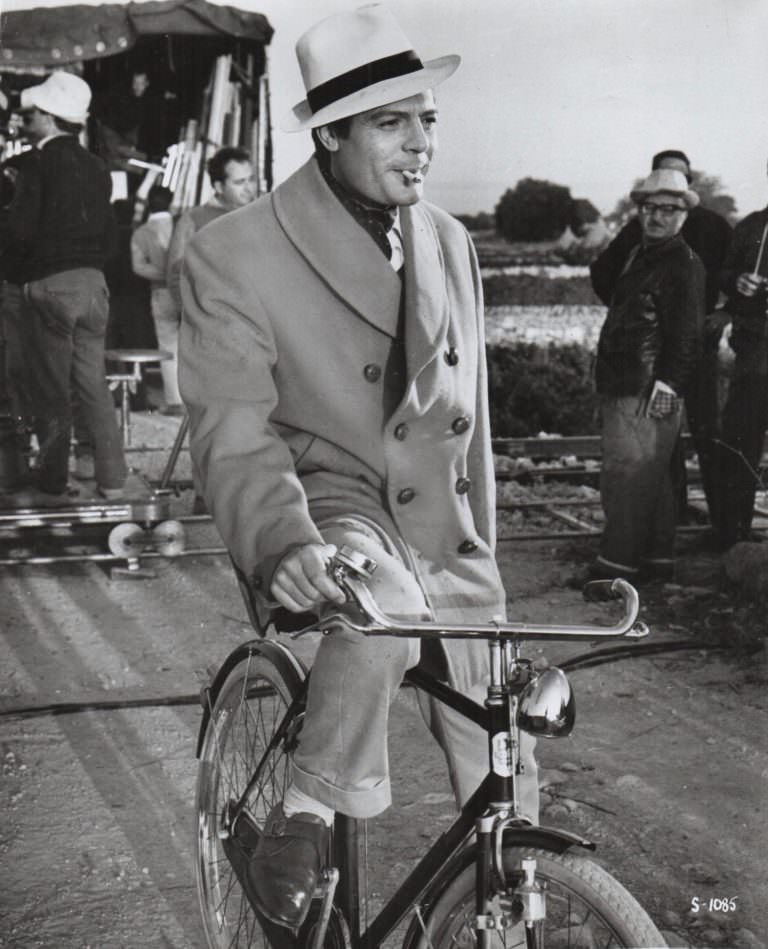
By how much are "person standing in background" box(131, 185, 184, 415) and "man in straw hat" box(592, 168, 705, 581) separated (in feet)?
12.8

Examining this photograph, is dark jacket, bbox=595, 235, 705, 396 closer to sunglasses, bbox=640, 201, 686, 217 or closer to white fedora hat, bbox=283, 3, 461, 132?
sunglasses, bbox=640, 201, 686, 217

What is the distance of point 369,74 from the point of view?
2.47 meters

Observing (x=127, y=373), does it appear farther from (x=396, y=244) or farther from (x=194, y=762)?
(x=396, y=244)

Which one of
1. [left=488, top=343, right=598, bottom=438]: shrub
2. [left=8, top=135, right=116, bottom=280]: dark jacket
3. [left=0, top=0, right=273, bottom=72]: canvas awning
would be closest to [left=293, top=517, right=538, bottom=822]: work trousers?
[left=0, top=0, right=273, bottom=72]: canvas awning

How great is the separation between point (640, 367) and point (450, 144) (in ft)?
7.46

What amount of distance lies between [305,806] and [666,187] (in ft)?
10.6

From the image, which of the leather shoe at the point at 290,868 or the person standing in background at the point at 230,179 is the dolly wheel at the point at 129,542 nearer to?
the person standing in background at the point at 230,179

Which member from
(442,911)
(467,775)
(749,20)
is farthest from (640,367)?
(442,911)

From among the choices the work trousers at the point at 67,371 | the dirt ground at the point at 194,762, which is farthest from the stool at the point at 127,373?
the dirt ground at the point at 194,762

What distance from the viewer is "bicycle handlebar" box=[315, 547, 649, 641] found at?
1.97 metres

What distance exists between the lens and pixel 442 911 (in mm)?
2145

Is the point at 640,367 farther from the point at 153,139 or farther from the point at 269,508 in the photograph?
the point at 153,139

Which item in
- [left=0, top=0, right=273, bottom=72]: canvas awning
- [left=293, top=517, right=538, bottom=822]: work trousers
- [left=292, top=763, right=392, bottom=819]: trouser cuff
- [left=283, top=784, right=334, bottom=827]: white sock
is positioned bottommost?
[left=283, top=784, right=334, bottom=827]: white sock

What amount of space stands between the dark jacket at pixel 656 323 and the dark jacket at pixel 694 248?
60 millimetres
